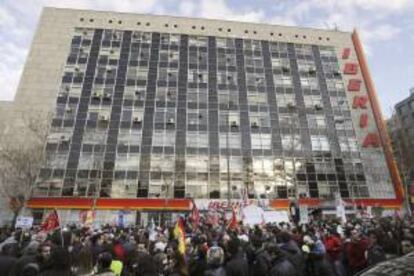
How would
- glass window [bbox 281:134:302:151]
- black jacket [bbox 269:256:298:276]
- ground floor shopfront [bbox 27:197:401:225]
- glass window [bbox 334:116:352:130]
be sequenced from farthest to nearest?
1. glass window [bbox 334:116:352:130]
2. glass window [bbox 281:134:302:151]
3. ground floor shopfront [bbox 27:197:401:225]
4. black jacket [bbox 269:256:298:276]

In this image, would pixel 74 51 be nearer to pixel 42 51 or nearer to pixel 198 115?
pixel 42 51

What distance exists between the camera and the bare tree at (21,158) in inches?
1328

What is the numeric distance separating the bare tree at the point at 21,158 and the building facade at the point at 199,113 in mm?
1983

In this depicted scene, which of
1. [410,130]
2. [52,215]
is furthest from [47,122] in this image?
[410,130]

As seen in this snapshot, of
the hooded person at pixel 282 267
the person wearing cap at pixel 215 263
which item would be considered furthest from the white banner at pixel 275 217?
the person wearing cap at pixel 215 263

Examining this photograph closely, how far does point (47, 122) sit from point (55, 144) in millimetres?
2918

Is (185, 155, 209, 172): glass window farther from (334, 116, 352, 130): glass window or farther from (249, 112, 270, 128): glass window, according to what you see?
(334, 116, 352, 130): glass window

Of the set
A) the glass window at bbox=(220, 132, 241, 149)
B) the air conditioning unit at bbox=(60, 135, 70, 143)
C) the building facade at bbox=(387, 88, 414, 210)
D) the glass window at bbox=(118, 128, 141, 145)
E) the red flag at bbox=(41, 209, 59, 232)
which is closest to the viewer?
the red flag at bbox=(41, 209, 59, 232)

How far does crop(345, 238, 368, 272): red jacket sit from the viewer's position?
8632mm

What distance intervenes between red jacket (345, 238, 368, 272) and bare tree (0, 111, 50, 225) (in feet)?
101

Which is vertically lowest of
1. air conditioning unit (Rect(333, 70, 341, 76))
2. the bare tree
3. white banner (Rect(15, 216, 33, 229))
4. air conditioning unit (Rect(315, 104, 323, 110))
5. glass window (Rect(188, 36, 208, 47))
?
white banner (Rect(15, 216, 33, 229))

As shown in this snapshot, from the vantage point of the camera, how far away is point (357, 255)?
8734 mm

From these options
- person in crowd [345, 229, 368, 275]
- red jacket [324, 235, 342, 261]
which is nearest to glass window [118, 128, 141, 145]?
red jacket [324, 235, 342, 261]

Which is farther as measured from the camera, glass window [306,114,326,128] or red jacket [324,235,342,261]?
glass window [306,114,326,128]
